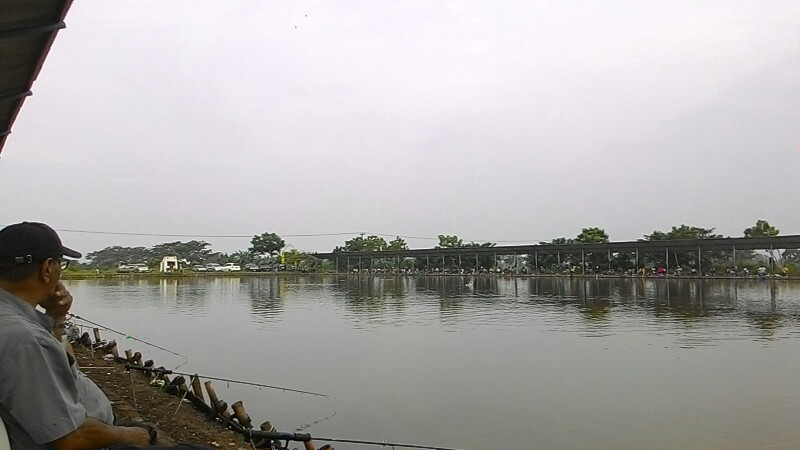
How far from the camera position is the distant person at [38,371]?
5.24ft

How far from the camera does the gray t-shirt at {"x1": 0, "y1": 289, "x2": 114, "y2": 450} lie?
159 cm

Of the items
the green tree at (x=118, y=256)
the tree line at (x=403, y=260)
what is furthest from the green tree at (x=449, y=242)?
the green tree at (x=118, y=256)

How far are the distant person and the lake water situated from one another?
18.5 ft

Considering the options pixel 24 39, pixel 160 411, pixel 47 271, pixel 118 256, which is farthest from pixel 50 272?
pixel 118 256

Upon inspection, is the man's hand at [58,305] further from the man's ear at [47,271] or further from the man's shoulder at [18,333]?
the man's shoulder at [18,333]

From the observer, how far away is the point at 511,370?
11.4m

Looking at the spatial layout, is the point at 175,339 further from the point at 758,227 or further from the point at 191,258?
the point at 191,258

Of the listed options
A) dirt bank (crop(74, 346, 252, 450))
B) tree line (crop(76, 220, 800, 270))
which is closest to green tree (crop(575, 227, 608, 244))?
tree line (crop(76, 220, 800, 270))

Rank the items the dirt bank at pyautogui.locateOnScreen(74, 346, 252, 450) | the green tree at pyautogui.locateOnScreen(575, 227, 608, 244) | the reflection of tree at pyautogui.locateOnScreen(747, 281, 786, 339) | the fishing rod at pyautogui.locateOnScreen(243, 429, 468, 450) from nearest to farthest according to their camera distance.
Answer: the fishing rod at pyautogui.locateOnScreen(243, 429, 468, 450) < the dirt bank at pyautogui.locateOnScreen(74, 346, 252, 450) < the reflection of tree at pyautogui.locateOnScreen(747, 281, 786, 339) < the green tree at pyautogui.locateOnScreen(575, 227, 608, 244)

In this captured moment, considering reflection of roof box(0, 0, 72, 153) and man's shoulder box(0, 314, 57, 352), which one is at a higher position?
reflection of roof box(0, 0, 72, 153)

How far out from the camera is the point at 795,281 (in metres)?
43.3

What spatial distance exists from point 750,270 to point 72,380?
55.8 meters

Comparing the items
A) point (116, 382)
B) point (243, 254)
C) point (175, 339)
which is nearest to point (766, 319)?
point (175, 339)

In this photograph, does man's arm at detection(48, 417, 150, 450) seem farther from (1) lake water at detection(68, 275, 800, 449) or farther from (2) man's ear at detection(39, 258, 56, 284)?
(1) lake water at detection(68, 275, 800, 449)
